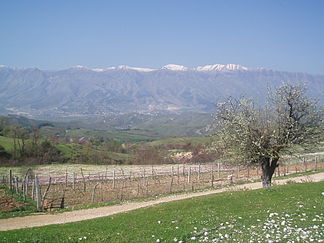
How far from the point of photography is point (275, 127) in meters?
26.8

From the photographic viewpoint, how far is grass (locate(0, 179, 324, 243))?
13.5 metres

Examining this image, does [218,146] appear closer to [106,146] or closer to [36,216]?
[36,216]

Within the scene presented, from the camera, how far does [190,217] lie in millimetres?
17578

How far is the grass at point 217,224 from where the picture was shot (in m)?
13.5

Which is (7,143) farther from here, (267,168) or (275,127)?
(275,127)

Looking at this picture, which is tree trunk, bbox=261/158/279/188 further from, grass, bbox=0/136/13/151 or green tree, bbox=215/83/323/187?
grass, bbox=0/136/13/151

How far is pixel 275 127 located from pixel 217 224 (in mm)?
13483

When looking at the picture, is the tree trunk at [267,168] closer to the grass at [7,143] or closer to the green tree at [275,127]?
the green tree at [275,127]

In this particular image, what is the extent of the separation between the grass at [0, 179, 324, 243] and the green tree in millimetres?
5552

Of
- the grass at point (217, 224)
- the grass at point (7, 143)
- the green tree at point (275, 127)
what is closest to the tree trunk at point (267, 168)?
Answer: the green tree at point (275, 127)

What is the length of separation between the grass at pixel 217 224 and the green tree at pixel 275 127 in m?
5.55

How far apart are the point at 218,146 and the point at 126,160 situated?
68.8m

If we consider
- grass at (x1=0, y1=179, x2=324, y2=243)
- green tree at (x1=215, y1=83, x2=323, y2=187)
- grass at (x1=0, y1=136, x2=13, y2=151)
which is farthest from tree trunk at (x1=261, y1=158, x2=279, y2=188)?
grass at (x1=0, y1=136, x2=13, y2=151)

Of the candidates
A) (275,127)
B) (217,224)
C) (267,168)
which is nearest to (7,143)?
(267,168)
